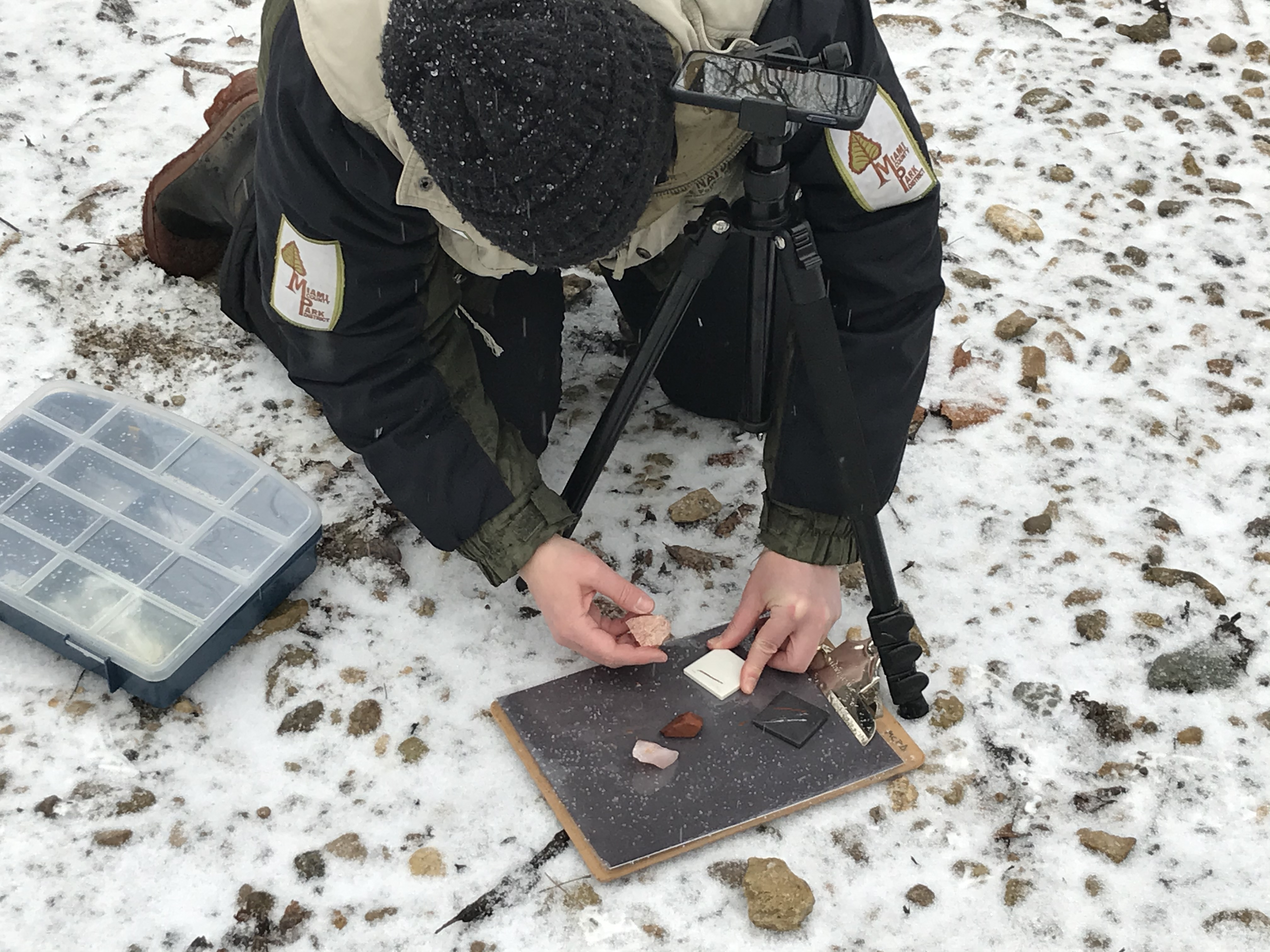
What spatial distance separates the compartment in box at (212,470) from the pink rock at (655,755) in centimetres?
74

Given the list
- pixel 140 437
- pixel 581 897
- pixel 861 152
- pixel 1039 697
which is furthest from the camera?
pixel 140 437

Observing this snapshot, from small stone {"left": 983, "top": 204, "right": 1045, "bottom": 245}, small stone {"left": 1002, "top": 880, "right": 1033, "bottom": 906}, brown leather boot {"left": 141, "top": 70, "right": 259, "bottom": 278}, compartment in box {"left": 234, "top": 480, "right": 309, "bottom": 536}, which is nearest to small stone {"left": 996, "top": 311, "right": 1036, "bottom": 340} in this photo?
small stone {"left": 983, "top": 204, "right": 1045, "bottom": 245}

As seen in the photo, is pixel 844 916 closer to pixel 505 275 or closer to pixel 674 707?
pixel 674 707

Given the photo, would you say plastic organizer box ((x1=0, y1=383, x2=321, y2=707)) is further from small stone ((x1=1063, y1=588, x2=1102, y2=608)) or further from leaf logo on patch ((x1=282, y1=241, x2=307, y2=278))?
small stone ((x1=1063, y1=588, x2=1102, y2=608))

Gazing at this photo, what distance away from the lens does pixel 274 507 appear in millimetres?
1724

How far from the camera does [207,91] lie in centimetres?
260

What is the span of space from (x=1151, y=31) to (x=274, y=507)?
2401 millimetres

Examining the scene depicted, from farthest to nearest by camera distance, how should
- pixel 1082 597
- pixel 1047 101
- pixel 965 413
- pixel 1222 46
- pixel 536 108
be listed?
pixel 1222 46 < pixel 1047 101 < pixel 965 413 < pixel 1082 597 < pixel 536 108

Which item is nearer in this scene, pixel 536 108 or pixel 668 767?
pixel 536 108

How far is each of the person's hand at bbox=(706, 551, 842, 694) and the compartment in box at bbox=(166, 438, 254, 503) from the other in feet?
2.63

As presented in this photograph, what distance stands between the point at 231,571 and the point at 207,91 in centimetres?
145

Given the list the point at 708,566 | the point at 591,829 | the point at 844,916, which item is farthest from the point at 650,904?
the point at 708,566

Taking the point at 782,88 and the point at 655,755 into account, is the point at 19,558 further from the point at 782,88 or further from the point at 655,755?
the point at 782,88

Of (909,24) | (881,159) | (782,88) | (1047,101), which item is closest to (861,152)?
(881,159)
